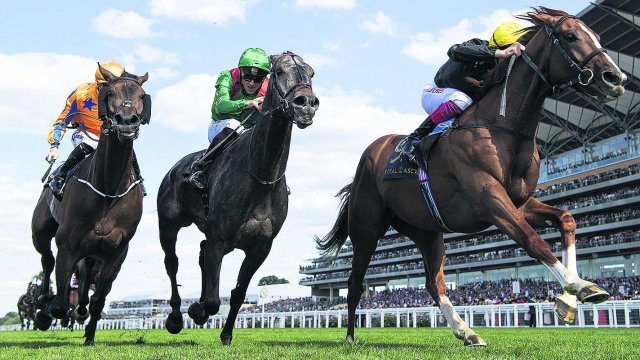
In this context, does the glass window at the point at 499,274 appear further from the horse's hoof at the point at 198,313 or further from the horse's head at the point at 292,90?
the horse's head at the point at 292,90

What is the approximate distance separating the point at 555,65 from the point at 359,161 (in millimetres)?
2884

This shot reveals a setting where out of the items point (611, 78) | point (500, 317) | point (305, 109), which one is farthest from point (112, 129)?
point (500, 317)

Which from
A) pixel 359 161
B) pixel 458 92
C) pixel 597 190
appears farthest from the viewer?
pixel 597 190

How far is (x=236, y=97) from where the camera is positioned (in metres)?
6.96

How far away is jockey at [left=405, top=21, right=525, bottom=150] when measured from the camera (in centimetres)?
607

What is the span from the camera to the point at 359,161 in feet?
25.7

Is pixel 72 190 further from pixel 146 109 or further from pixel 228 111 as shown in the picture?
pixel 228 111

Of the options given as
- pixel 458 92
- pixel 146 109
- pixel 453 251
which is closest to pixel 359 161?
pixel 458 92

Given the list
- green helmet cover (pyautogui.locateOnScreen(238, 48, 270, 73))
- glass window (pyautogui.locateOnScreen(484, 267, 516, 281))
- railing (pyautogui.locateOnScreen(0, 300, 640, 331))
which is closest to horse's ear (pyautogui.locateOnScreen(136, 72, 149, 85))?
green helmet cover (pyautogui.locateOnScreen(238, 48, 270, 73))

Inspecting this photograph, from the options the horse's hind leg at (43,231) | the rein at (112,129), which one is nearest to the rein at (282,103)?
the rein at (112,129)

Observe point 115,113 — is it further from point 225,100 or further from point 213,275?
point 213,275

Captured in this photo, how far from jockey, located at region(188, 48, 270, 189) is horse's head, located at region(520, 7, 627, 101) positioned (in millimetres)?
2792

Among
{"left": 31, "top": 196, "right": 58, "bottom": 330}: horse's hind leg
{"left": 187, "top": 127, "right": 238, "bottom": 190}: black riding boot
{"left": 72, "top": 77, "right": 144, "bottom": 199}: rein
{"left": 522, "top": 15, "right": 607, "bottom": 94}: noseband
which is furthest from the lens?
{"left": 31, "top": 196, "right": 58, "bottom": 330}: horse's hind leg

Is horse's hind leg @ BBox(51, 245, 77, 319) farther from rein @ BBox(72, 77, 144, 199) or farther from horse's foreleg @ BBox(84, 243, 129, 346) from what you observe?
rein @ BBox(72, 77, 144, 199)
